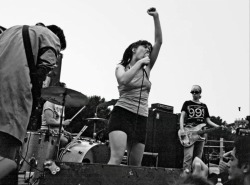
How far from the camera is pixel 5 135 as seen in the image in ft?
6.81

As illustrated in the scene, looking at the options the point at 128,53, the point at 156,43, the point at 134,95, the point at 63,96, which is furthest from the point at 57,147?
the point at 156,43

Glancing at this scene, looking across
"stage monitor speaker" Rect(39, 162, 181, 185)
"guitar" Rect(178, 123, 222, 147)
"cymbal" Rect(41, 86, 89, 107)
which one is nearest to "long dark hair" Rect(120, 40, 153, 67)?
"stage monitor speaker" Rect(39, 162, 181, 185)

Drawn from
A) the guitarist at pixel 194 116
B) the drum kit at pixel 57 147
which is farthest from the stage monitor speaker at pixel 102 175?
the guitarist at pixel 194 116

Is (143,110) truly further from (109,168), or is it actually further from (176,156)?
(176,156)

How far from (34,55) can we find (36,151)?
4833 millimetres

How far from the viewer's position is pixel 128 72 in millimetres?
3088

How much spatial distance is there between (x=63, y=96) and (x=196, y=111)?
2.82 m

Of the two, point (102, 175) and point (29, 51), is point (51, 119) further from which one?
point (29, 51)

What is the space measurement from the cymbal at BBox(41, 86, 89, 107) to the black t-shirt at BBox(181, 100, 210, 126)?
2.27 m

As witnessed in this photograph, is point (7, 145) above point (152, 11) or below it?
below

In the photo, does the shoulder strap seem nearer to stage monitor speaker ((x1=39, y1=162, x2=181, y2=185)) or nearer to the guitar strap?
the guitar strap

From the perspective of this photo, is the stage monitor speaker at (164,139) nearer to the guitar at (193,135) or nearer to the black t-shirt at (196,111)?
the guitar at (193,135)

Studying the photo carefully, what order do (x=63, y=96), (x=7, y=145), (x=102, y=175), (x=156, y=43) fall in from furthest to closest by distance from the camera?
(x=63, y=96), (x=156, y=43), (x=102, y=175), (x=7, y=145)

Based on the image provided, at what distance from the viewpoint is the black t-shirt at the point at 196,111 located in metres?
7.07
